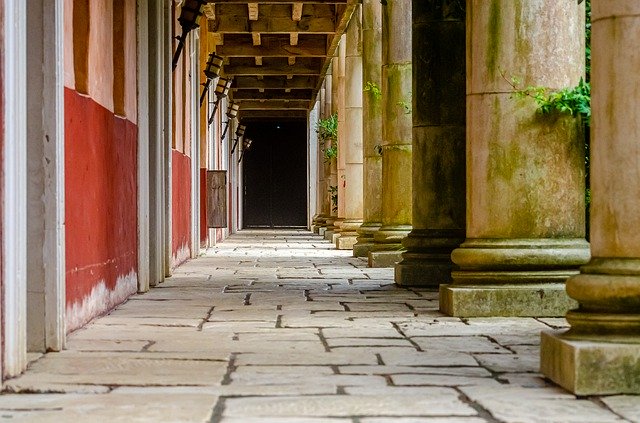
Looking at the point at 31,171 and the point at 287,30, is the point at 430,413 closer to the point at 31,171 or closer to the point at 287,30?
the point at 31,171

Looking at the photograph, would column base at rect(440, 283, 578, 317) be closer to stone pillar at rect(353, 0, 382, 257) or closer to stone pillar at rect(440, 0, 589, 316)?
stone pillar at rect(440, 0, 589, 316)

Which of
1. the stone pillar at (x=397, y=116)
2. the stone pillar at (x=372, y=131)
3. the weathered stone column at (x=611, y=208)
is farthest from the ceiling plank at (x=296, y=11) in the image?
the weathered stone column at (x=611, y=208)

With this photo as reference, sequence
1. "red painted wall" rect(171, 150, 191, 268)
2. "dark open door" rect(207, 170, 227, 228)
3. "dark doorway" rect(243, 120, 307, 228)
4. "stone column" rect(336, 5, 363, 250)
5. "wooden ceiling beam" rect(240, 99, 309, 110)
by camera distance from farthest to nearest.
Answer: "dark doorway" rect(243, 120, 307, 228), "wooden ceiling beam" rect(240, 99, 309, 110), "dark open door" rect(207, 170, 227, 228), "stone column" rect(336, 5, 363, 250), "red painted wall" rect(171, 150, 191, 268)

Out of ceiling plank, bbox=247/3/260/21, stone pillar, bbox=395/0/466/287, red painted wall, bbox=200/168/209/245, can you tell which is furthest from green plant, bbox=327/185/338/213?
stone pillar, bbox=395/0/466/287

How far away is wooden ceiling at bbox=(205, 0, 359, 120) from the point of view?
1983 cm

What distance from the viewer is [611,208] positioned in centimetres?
425

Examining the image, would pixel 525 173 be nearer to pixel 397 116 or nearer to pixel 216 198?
pixel 397 116

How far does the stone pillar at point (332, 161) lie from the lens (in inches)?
894

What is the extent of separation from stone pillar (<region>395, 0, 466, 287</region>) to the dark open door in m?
9.53

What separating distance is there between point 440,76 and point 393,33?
3.16 meters

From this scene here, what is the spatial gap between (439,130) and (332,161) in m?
15.3

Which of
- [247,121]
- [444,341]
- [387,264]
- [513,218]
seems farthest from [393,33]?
[247,121]

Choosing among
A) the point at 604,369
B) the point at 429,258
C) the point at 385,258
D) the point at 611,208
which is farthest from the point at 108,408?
the point at 385,258

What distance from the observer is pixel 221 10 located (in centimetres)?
2023
